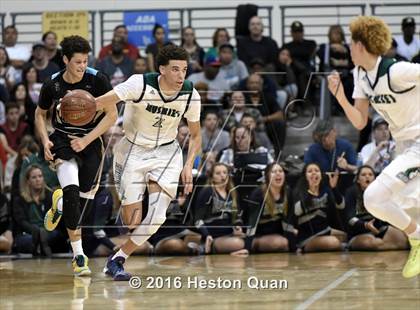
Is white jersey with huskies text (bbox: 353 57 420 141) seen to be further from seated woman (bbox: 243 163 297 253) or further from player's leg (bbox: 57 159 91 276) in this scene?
seated woman (bbox: 243 163 297 253)

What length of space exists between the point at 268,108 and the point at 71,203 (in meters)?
5.22

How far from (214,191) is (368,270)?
2.93m

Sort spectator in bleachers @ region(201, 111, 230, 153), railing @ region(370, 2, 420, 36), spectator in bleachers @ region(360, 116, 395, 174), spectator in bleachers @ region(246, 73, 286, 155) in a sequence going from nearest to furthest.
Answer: spectator in bleachers @ region(360, 116, 395, 174)
spectator in bleachers @ region(201, 111, 230, 153)
spectator in bleachers @ region(246, 73, 286, 155)
railing @ region(370, 2, 420, 36)

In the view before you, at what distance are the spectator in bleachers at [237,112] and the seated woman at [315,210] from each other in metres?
1.47

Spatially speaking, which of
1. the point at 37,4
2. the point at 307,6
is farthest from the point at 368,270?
the point at 37,4

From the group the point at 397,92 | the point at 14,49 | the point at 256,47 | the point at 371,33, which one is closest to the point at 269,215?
the point at 256,47

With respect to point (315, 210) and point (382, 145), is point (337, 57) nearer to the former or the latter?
point (382, 145)

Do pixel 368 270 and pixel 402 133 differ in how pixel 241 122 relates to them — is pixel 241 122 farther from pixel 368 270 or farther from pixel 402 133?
pixel 402 133

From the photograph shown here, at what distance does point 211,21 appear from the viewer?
18.6m

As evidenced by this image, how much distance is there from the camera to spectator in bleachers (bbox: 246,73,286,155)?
14.1 meters

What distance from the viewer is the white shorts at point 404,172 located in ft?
26.0

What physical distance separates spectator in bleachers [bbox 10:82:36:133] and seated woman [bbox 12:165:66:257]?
7.38 ft

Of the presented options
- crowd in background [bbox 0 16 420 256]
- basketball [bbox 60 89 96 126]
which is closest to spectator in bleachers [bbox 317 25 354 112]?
crowd in background [bbox 0 16 420 256]

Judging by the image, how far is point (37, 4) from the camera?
1828 centimetres
